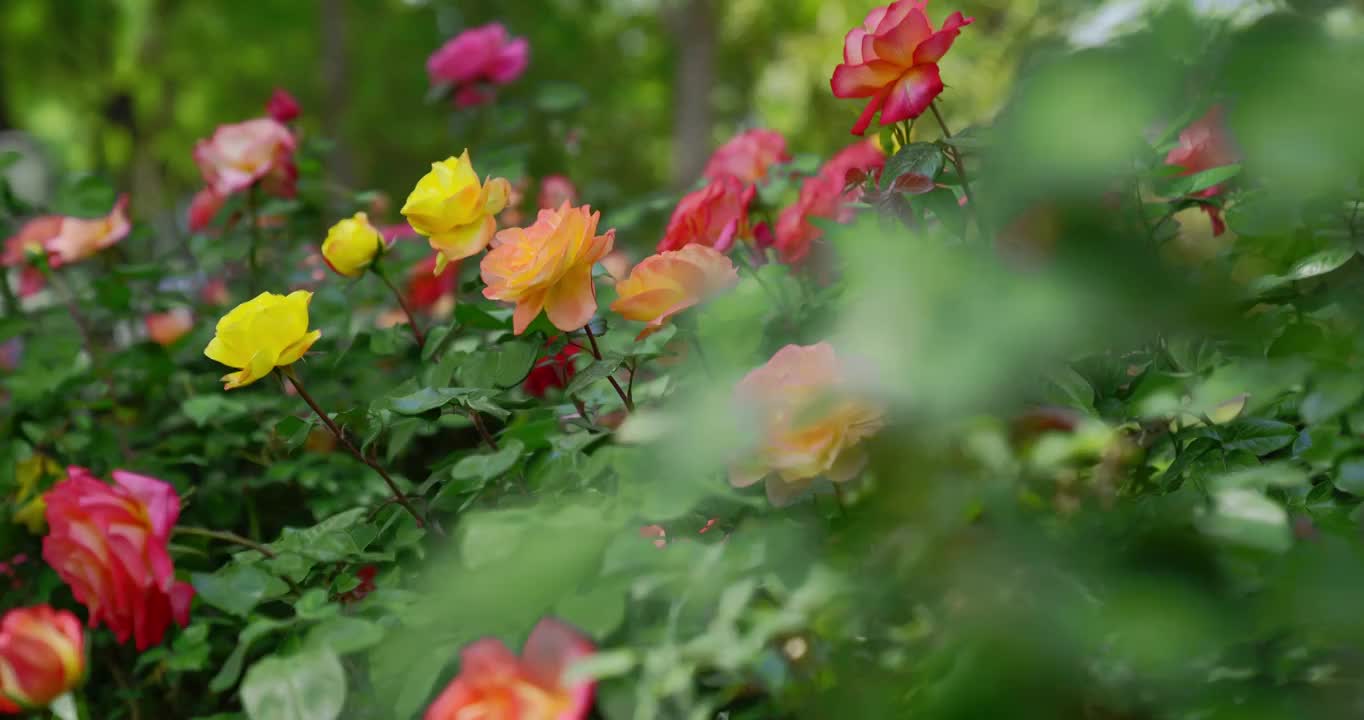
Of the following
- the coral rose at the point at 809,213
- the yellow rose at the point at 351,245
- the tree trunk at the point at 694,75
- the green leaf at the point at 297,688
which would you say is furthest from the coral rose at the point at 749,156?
the tree trunk at the point at 694,75

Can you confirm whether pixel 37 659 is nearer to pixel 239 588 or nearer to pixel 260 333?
pixel 239 588

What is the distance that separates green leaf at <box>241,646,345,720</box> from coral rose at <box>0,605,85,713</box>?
0.18m

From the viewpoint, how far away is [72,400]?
178 centimetres

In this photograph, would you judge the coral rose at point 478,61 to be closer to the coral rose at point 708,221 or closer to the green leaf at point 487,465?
the coral rose at point 708,221

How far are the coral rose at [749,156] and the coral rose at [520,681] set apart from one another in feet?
3.59

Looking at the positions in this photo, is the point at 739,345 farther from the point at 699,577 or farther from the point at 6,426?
the point at 6,426

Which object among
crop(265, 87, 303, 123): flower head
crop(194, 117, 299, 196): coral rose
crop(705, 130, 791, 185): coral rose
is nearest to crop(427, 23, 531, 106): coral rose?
crop(265, 87, 303, 123): flower head

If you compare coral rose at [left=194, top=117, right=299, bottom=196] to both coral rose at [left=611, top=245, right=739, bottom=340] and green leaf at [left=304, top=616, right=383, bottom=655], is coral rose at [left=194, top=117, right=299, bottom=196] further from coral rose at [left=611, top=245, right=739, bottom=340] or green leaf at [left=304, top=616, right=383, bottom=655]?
green leaf at [left=304, top=616, right=383, bottom=655]

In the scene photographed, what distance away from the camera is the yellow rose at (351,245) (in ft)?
4.46

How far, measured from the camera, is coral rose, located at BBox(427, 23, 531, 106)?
2162 mm

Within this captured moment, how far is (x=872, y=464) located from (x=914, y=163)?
380 millimetres

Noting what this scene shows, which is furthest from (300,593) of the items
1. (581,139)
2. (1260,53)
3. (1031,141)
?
(581,139)

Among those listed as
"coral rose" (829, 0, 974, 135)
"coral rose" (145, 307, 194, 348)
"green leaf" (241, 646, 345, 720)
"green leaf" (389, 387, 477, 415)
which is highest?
"coral rose" (829, 0, 974, 135)

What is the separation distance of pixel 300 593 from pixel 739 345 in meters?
0.46
